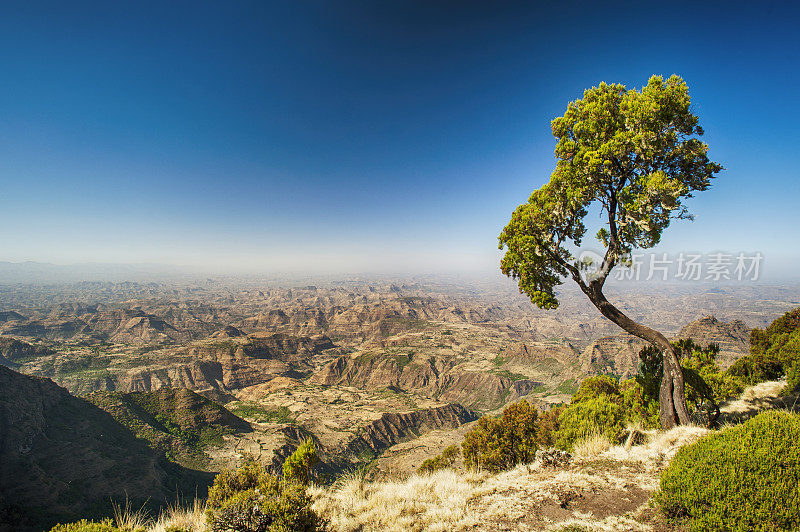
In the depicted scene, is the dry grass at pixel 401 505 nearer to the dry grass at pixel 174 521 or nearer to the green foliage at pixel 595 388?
the dry grass at pixel 174 521

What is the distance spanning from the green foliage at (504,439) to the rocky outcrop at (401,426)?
99.9m

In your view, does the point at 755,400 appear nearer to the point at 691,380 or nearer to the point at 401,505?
the point at 691,380

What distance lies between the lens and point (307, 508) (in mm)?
5844

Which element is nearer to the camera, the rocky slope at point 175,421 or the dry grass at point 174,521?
the dry grass at point 174,521

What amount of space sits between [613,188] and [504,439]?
3023 cm

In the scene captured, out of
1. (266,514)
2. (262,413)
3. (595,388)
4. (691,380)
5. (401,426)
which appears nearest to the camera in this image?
(266,514)

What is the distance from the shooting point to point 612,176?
9836mm

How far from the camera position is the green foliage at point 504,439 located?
29500mm

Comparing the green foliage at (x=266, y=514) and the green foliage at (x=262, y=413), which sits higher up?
the green foliage at (x=266, y=514)

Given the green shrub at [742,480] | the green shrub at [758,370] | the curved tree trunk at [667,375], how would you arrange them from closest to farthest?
the green shrub at [742,480] < the curved tree trunk at [667,375] < the green shrub at [758,370]

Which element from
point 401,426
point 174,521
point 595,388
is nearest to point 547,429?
point 595,388

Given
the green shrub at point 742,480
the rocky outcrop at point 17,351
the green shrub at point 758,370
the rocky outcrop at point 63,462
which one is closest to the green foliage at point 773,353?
the green shrub at point 758,370

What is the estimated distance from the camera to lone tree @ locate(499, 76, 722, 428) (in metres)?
8.76

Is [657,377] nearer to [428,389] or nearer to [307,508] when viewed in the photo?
[307,508]
